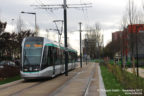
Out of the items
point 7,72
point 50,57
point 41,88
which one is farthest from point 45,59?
point 7,72

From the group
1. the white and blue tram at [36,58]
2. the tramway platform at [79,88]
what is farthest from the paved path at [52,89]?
the white and blue tram at [36,58]

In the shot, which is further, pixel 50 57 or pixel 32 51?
→ pixel 50 57

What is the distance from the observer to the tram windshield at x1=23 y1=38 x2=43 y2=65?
20.2 m

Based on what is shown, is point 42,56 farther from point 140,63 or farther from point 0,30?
point 140,63

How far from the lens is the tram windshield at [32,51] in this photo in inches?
796

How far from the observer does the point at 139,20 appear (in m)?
20.1

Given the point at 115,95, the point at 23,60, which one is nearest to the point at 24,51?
the point at 23,60

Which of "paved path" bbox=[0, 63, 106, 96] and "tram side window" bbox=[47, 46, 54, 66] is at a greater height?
"tram side window" bbox=[47, 46, 54, 66]

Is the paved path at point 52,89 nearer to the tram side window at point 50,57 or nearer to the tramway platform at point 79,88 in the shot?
the tramway platform at point 79,88

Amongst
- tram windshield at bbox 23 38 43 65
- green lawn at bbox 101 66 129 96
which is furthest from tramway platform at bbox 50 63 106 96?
tram windshield at bbox 23 38 43 65

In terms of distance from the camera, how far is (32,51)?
20453 mm

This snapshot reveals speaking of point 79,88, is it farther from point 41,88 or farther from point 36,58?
point 36,58

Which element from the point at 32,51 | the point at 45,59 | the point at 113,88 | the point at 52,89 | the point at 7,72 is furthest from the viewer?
the point at 7,72

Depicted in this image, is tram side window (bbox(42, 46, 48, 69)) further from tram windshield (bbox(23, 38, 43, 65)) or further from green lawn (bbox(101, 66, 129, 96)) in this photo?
green lawn (bbox(101, 66, 129, 96))
